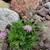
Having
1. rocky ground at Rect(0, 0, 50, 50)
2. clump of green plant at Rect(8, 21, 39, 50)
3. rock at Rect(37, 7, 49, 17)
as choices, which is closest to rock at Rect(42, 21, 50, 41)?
rocky ground at Rect(0, 0, 50, 50)

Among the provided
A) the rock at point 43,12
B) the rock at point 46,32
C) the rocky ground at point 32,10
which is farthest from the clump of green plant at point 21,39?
the rock at point 43,12

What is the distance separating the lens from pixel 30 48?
4.19 meters

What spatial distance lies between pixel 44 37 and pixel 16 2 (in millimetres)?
1492

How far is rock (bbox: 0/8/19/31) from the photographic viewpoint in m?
4.77

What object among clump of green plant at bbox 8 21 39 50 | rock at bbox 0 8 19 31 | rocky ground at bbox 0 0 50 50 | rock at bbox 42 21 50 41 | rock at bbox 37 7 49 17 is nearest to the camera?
clump of green plant at bbox 8 21 39 50

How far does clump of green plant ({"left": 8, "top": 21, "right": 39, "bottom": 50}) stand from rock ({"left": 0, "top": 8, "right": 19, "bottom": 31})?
1.53 feet

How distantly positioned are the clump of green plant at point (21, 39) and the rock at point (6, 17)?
1.53 feet

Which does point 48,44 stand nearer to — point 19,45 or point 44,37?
point 44,37

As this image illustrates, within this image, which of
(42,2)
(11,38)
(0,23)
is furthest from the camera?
(42,2)

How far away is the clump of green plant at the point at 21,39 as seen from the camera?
4.14 meters

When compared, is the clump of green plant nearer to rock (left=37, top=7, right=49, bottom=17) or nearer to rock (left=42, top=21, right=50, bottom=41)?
rock (left=42, top=21, right=50, bottom=41)

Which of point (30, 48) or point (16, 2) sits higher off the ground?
point (16, 2)

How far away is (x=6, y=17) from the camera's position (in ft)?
16.3

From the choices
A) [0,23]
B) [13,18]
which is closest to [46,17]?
[13,18]
